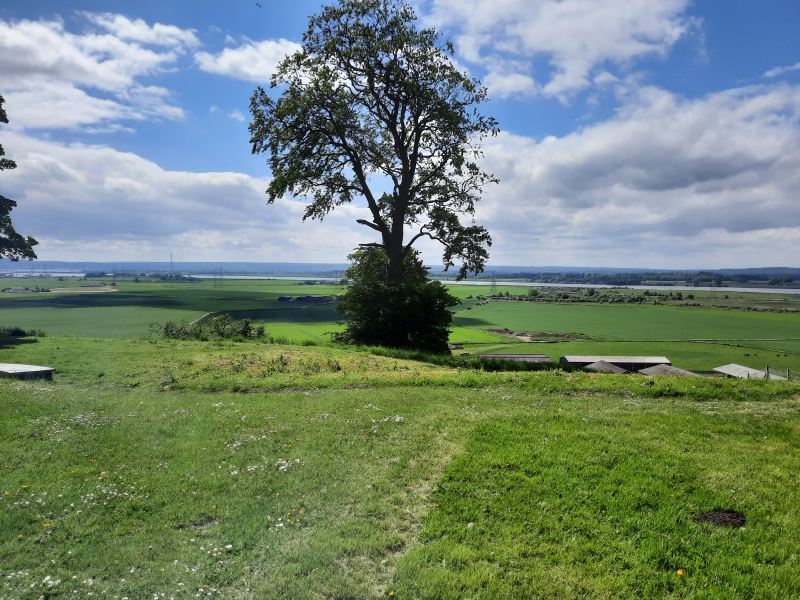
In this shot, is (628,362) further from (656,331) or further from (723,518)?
(656,331)

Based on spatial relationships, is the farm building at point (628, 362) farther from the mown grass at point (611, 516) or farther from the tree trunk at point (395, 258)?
the mown grass at point (611, 516)

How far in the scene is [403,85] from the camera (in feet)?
110

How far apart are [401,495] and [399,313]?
2570 centimetres

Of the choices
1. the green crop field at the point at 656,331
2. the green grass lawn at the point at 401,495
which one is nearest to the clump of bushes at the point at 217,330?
the green grass lawn at the point at 401,495

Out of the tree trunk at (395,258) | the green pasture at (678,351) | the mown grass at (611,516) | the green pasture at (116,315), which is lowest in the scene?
the green pasture at (678,351)

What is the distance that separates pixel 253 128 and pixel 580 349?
215 feet

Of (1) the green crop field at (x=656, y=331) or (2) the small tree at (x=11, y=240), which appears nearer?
(2) the small tree at (x=11, y=240)

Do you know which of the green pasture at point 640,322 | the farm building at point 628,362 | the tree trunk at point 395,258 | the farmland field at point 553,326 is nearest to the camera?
the tree trunk at point 395,258

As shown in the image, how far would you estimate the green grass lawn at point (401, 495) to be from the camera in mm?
6266

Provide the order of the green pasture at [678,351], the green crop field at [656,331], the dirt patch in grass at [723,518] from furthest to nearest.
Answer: the green crop field at [656,331], the green pasture at [678,351], the dirt patch in grass at [723,518]

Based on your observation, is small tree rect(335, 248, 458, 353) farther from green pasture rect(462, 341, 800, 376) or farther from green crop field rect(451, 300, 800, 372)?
green crop field rect(451, 300, 800, 372)

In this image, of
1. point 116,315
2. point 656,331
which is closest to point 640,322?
point 656,331

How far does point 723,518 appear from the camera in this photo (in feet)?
25.0

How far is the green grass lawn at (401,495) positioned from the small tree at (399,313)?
18.0 m
